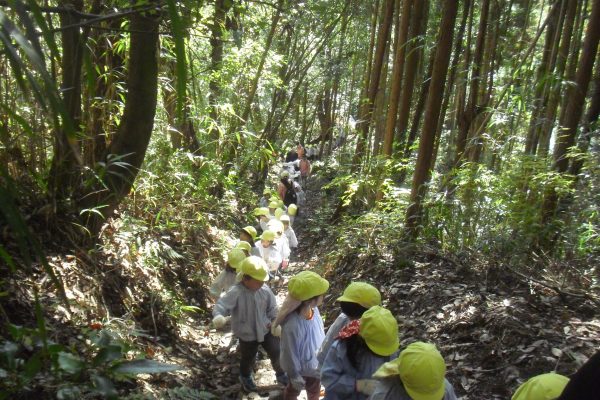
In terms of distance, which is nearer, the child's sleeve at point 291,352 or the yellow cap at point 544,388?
the yellow cap at point 544,388

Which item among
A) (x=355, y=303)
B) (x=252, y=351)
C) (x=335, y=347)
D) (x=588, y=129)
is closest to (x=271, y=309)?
(x=252, y=351)

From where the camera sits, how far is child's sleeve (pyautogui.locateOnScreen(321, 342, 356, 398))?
2977 millimetres

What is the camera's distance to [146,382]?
12.1ft

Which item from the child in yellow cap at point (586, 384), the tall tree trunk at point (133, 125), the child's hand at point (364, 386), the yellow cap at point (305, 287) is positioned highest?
the tall tree trunk at point (133, 125)

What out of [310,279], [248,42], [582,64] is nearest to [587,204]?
[582,64]

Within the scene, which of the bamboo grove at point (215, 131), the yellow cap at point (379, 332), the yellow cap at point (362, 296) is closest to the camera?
the yellow cap at point (379, 332)

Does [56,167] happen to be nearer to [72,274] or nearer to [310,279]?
[72,274]

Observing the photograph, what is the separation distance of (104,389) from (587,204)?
16.3ft

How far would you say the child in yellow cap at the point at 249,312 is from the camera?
14.5ft

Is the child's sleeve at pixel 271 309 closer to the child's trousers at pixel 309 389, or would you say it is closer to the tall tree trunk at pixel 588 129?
the child's trousers at pixel 309 389

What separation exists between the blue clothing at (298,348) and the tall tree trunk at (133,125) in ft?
5.75

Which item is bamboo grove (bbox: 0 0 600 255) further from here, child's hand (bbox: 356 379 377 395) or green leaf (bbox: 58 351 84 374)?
child's hand (bbox: 356 379 377 395)

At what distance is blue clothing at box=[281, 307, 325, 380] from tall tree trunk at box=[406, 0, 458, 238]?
→ 277cm

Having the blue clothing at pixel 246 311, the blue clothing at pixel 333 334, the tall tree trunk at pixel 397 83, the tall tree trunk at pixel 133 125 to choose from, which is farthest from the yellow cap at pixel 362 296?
the tall tree trunk at pixel 397 83
